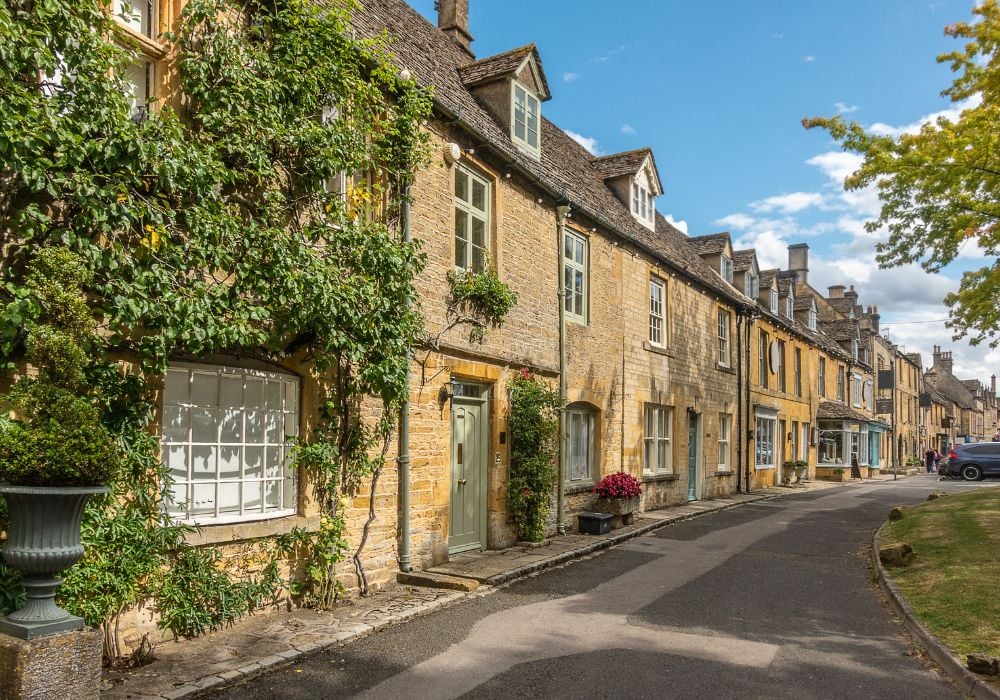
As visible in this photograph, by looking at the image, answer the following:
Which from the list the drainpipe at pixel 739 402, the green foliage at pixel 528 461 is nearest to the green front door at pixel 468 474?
the green foliage at pixel 528 461

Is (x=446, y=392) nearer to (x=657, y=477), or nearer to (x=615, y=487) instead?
(x=615, y=487)

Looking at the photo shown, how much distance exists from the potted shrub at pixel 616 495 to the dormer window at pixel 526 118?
22.0 ft

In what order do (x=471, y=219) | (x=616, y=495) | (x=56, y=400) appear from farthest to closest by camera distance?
1. (x=616, y=495)
2. (x=471, y=219)
3. (x=56, y=400)

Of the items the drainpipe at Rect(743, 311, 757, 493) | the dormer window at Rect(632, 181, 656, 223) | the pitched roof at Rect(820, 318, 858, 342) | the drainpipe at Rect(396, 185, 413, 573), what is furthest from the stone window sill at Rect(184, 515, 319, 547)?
the pitched roof at Rect(820, 318, 858, 342)

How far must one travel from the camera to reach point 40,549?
501 cm

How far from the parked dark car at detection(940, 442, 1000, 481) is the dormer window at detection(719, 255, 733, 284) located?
746 inches

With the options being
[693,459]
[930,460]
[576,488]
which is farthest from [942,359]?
[576,488]

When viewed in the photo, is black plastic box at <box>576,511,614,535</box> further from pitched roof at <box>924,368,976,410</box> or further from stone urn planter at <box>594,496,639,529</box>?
pitched roof at <box>924,368,976,410</box>

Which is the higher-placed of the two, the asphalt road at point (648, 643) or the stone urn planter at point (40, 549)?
the stone urn planter at point (40, 549)

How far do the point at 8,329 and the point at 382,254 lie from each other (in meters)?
3.96

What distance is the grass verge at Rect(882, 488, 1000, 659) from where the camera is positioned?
24.4 feet

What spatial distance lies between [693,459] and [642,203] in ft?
24.4

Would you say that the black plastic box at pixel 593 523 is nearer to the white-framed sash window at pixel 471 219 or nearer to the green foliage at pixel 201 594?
the white-framed sash window at pixel 471 219

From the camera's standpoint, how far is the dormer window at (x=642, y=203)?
751 inches
